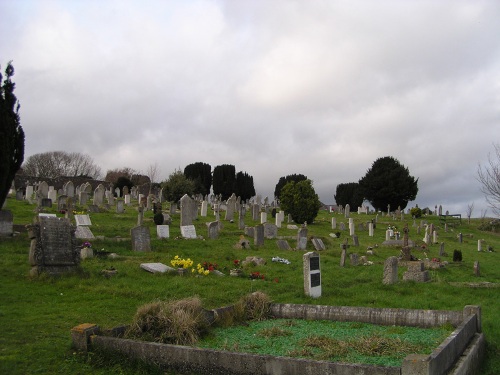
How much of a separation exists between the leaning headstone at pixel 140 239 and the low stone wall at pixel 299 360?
10021mm

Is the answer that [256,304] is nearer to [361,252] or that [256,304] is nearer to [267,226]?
[361,252]

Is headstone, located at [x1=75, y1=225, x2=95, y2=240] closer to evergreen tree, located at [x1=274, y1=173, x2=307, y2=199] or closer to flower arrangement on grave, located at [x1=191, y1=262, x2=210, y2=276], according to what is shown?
flower arrangement on grave, located at [x1=191, y1=262, x2=210, y2=276]

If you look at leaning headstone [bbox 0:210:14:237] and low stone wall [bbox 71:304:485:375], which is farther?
leaning headstone [bbox 0:210:14:237]

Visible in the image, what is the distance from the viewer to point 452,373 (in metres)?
6.29

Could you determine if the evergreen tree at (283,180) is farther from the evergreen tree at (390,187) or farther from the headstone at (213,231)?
the headstone at (213,231)

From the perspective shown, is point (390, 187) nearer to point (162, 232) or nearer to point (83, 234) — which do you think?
point (162, 232)

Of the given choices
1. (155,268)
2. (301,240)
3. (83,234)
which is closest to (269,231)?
(301,240)

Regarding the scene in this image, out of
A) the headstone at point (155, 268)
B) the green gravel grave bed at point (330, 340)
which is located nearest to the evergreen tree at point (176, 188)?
the headstone at point (155, 268)

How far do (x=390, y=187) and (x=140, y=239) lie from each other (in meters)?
51.1

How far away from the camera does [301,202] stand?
3928cm

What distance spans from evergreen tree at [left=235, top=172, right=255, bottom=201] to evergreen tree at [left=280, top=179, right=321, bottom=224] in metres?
33.2

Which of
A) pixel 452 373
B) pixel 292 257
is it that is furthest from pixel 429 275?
pixel 452 373

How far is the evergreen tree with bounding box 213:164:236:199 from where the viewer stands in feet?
240

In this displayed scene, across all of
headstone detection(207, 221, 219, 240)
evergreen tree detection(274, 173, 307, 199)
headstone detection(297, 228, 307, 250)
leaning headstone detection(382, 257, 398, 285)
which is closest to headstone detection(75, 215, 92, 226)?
headstone detection(207, 221, 219, 240)
